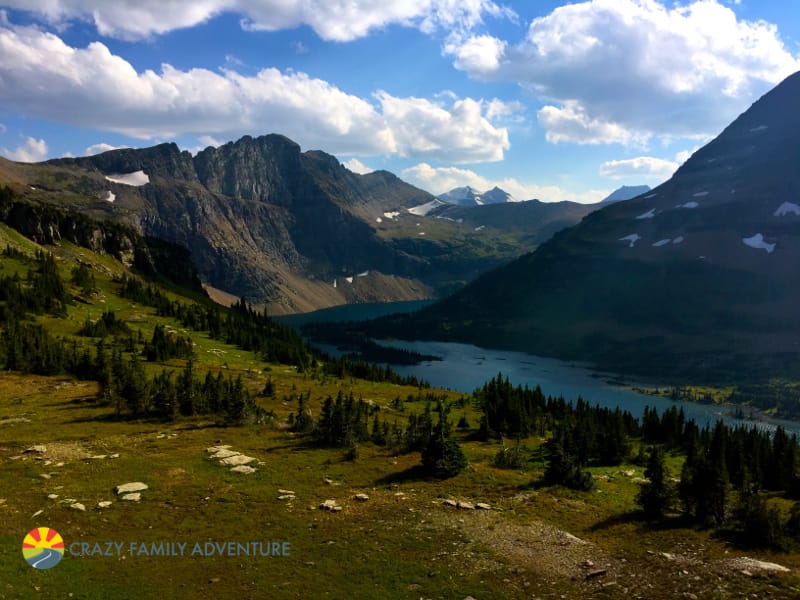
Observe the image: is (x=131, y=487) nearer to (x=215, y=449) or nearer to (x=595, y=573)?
(x=215, y=449)

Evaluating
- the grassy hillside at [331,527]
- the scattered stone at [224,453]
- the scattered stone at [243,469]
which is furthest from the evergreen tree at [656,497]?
the scattered stone at [224,453]

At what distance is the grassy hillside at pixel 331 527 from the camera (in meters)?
27.3

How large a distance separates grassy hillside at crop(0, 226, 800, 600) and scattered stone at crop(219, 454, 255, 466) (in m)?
1.34

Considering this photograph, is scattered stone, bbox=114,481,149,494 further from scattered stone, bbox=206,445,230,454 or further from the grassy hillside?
scattered stone, bbox=206,445,230,454

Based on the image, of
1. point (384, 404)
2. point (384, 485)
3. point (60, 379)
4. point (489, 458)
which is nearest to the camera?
point (384, 485)

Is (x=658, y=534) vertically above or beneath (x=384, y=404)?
above

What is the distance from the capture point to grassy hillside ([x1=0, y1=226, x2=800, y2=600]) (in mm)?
27297

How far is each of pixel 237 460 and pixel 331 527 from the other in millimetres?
18298

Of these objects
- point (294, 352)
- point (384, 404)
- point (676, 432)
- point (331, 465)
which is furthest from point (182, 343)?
point (676, 432)

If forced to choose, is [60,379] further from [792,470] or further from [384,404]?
[792,470]

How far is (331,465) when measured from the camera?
5003 centimetres

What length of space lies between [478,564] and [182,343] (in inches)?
5258

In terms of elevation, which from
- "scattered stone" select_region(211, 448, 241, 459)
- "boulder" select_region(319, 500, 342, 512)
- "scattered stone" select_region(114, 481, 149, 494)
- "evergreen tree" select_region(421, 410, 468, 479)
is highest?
"evergreen tree" select_region(421, 410, 468, 479)

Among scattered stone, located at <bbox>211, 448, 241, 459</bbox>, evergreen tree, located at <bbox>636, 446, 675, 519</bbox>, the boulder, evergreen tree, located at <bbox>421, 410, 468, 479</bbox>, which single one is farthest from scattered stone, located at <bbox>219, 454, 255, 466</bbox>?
evergreen tree, located at <bbox>636, 446, 675, 519</bbox>
